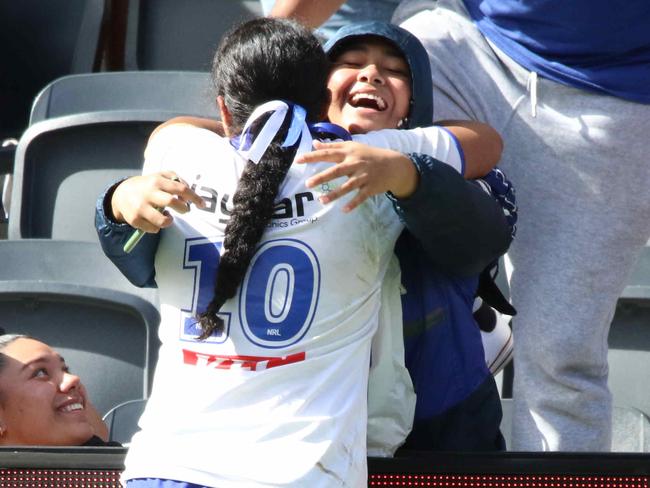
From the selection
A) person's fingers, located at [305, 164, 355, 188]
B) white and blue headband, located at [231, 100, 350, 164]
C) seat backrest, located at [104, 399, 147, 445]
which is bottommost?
seat backrest, located at [104, 399, 147, 445]

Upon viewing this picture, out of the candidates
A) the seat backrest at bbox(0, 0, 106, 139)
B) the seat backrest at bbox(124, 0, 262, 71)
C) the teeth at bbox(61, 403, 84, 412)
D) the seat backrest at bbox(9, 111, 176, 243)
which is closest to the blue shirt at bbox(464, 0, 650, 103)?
the teeth at bbox(61, 403, 84, 412)

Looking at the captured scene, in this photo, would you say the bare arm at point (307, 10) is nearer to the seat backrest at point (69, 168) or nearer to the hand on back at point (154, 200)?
the hand on back at point (154, 200)

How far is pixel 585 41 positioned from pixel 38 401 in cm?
120

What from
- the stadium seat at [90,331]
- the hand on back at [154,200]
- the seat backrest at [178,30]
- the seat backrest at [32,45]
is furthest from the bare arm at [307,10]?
the seat backrest at [32,45]

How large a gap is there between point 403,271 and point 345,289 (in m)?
0.21

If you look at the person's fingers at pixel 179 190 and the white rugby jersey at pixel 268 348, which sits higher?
the person's fingers at pixel 179 190

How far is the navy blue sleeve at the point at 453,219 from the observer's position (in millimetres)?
1829

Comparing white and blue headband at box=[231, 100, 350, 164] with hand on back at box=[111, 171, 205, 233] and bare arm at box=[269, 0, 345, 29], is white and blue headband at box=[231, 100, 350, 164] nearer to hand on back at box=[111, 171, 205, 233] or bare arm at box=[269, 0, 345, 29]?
hand on back at box=[111, 171, 205, 233]

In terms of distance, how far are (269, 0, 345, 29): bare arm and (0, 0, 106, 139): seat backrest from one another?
1.96m

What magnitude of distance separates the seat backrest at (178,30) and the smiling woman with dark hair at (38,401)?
1972 mm

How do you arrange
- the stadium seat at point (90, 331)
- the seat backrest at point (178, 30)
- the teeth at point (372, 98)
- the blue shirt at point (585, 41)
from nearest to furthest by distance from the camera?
1. the teeth at point (372, 98)
2. the blue shirt at point (585, 41)
3. the stadium seat at point (90, 331)
4. the seat backrest at point (178, 30)

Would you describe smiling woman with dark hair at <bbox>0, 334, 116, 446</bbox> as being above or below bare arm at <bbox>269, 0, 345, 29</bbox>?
below

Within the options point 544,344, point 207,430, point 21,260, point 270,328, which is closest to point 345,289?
point 270,328

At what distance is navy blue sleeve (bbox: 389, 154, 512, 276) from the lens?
1.83 meters
